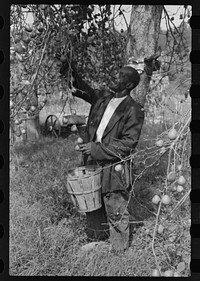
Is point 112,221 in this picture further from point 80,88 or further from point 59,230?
point 80,88

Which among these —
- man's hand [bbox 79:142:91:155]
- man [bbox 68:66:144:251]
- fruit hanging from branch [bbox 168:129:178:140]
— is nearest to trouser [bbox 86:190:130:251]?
man [bbox 68:66:144:251]

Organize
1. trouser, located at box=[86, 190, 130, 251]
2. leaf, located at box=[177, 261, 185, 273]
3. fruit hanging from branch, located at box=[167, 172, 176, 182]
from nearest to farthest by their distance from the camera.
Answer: fruit hanging from branch, located at box=[167, 172, 176, 182]
leaf, located at box=[177, 261, 185, 273]
trouser, located at box=[86, 190, 130, 251]

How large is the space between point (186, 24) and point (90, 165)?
21.9 inches

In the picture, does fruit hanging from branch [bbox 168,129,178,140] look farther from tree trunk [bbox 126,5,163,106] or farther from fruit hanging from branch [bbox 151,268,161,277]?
fruit hanging from branch [bbox 151,268,161,277]

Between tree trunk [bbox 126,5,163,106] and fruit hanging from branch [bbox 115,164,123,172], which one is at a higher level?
tree trunk [bbox 126,5,163,106]

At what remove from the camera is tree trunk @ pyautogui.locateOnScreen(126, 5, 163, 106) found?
1394 mm

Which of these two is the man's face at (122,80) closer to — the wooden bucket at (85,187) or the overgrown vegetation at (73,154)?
the overgrown vegetation at (73,154)

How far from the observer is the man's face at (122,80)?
138 cm

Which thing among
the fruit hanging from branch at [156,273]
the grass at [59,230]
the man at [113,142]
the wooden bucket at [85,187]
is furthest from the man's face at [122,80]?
the fruit hanging from branch at [156,273]

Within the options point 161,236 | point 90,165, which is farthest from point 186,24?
point 161,236

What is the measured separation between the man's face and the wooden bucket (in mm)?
269

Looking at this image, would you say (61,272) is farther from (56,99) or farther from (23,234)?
(56,99)

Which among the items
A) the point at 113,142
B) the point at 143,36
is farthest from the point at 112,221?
the point at 143,36

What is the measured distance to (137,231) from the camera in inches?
56.7
